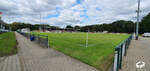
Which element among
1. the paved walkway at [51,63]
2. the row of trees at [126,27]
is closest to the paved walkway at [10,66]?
the paved walkway at [51,63]

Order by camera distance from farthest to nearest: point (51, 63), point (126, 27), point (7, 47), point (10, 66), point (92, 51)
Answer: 1. point (126, 27)
2. point (7, 47)
3. point (92, 51)
4. point (51, 63)
5. point (10, 66)

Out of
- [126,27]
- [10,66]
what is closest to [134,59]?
[10,66]

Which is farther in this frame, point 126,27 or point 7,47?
point 126,27

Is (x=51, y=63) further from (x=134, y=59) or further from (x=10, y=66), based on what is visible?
(x=134, y=59)

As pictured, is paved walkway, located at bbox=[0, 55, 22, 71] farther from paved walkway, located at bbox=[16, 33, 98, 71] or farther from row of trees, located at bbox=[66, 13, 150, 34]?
row of trees, located at bbox=[66, 13, 150, 34]

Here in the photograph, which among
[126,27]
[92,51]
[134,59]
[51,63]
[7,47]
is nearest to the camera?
[51,63]

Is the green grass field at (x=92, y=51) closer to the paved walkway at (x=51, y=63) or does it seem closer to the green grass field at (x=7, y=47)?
the paved walkway at (x=51, y=63)

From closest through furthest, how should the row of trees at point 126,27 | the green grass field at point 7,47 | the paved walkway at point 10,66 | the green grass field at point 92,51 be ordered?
the paved walkway at point 10,66, the green grass field at point 92,51, the green grass field at point 7,47, the row of trees at point 126,27

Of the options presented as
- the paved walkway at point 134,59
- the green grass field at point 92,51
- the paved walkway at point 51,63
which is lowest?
the paved walkway at point 134,59

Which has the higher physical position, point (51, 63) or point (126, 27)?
point (126, 27)

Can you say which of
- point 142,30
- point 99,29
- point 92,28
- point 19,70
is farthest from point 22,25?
point 142,30

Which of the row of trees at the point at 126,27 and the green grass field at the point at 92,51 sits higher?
the row of trees at the point at 126,27

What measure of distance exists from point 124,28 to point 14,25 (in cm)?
11547

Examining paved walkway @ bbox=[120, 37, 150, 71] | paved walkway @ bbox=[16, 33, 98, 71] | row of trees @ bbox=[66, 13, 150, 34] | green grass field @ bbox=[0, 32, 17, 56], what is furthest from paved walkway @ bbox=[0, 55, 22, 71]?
row of trees @ bbox=[66, 13, 150, 34]
